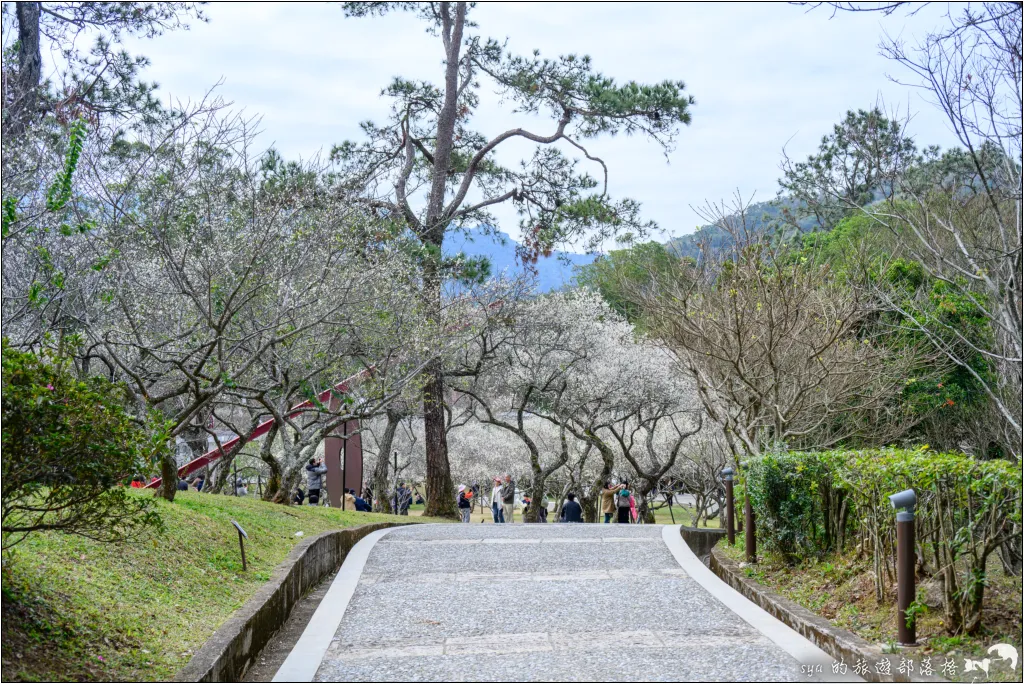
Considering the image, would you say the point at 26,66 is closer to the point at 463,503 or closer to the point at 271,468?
the point at 271,468

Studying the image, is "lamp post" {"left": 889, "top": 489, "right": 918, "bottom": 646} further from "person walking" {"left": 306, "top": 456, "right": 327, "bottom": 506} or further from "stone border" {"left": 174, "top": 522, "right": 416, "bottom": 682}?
"person walking" {"left": 306, "top": 456, "right": 327, "bottom": 506}

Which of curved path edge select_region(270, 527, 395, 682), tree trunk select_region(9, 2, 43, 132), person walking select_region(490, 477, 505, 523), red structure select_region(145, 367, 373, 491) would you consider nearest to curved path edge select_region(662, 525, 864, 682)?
curved path edge select_region(270, 527, 395, 682)

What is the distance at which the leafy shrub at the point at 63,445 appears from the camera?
4535mm

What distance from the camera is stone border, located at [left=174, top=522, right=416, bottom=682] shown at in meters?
5.06

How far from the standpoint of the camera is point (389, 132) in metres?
23.3

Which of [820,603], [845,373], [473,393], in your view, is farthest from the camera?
[473,393]

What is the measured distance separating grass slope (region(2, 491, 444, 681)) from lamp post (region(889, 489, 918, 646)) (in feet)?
12.8

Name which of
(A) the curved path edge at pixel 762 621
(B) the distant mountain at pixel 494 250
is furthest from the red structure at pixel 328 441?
(A) the curved path edge at pixel 762 621

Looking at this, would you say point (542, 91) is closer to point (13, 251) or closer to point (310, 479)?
point (310, 479)

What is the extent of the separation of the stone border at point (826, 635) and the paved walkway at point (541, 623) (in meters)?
0.08

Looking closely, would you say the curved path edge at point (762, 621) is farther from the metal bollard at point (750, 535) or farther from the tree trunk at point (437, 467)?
the tree trunk at point (437, 467)

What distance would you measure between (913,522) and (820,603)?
1.83 m

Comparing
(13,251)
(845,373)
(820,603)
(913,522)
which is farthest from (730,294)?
(13,251)

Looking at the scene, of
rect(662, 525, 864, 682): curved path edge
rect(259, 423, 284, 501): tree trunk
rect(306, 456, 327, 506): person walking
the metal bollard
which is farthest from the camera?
rect(306, 456, 327, 506): person walking
